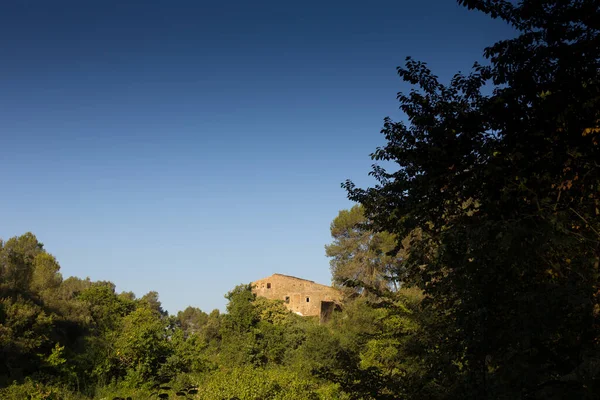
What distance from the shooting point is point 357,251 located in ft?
123

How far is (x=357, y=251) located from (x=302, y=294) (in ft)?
22.6

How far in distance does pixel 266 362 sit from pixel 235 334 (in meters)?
2.85

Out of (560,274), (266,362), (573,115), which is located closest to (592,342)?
(560,274)

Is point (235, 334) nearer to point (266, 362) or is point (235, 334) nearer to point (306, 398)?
point (266, 362)

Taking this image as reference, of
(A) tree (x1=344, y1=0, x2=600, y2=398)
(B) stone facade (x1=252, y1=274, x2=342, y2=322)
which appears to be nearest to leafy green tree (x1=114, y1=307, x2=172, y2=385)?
(A) tree (x1=344, y1=0, x2=600, y2=398)

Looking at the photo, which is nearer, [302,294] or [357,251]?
[357,251]

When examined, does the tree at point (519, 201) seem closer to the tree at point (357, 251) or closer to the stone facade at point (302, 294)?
the tree at point (357, 251)

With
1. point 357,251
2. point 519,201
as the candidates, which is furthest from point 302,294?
point 519,201

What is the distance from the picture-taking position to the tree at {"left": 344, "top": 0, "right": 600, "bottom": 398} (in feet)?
16.7

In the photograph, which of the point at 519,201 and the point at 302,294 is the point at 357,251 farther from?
the point at 519,201

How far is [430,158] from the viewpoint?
6.74 metres

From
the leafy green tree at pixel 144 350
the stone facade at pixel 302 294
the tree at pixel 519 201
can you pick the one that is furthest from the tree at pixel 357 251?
the tree at pixel 519 201

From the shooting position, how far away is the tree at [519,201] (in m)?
5.10

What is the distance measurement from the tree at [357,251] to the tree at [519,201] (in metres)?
26.3
